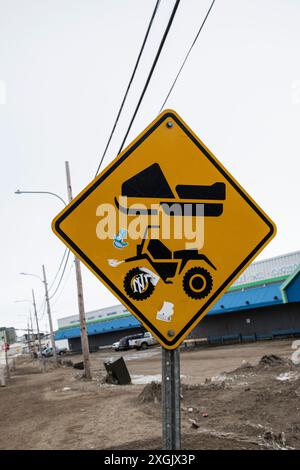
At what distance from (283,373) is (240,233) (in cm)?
1191

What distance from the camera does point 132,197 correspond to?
8.14 ft

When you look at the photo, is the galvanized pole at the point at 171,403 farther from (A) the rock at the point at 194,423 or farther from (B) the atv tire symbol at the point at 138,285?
(A) the rock at the point at 194,423

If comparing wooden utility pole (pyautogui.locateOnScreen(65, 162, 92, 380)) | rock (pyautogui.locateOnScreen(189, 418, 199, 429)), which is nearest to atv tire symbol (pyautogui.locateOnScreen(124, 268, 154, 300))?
rock (pyautogui.locateOnScreen(189, 418, 199, 429))

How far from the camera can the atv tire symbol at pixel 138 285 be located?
236 centimetres

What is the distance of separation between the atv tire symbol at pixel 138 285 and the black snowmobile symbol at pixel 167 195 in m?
0.35

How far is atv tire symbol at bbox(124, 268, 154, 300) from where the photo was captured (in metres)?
2.36

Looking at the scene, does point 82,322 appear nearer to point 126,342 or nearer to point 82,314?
point 82,314

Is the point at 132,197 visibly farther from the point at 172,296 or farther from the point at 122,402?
the point at 122,402

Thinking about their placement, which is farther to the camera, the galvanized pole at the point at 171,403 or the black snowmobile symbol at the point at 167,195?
the black snowmobile symbol at the point at 167,195

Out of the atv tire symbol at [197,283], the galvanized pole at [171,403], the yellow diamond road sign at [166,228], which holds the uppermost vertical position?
the yellow diamond road sign at [166,228]

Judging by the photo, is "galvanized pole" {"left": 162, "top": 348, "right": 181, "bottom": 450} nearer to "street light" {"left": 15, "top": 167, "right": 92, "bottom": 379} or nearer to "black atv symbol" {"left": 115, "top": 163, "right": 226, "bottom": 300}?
"black atv symbol" {"left": 115, "top": 163, "right": 226, "bottom": 300}

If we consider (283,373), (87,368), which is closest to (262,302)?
(87,368)

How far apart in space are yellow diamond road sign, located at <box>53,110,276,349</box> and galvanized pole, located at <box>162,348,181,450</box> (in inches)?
3.9

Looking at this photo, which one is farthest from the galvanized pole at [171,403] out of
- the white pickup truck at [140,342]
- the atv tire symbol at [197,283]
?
the white pickup truck at [140,342]
